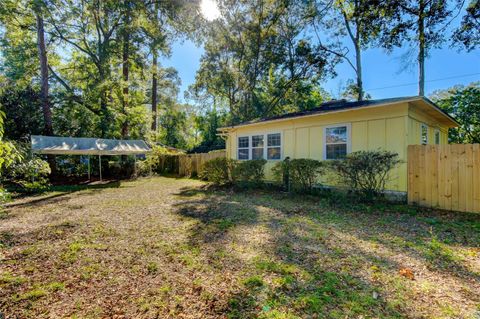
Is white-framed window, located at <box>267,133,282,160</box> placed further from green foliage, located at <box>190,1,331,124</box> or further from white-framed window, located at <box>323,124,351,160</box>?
green foliage, located at <box>190,1,331,124</box>

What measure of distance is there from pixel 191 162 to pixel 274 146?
7.74 metres

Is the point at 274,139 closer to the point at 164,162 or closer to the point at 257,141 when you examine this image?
the point at 257,141

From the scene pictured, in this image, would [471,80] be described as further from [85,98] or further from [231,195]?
[85,98]

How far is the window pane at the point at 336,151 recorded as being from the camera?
8617 mm

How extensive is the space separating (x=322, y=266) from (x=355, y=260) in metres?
0.57

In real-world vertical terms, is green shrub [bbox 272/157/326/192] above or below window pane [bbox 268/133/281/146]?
below

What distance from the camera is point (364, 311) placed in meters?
2.32

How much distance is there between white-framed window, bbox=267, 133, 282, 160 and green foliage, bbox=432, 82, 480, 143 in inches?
440

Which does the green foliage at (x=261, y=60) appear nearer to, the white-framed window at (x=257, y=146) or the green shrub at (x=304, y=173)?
the white-framed window at (x=257, y=146)

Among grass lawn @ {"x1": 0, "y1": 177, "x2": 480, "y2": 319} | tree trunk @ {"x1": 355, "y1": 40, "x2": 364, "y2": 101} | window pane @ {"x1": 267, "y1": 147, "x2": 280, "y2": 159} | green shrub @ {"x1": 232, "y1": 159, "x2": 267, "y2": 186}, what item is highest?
tree trunk @ {"x1": 355, "y1": 40, "x2": 364, "y2": 101}

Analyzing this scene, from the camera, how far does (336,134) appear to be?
884 cm

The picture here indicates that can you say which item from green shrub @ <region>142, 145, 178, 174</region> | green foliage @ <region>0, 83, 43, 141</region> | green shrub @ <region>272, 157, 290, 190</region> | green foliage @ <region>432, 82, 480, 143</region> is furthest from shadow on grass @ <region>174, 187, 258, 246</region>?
green foliage @ <region>432, 82, 480, 143</region>

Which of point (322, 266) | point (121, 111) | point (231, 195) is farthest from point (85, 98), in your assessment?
point (322, 266)

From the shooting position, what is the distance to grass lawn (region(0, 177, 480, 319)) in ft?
7.94
